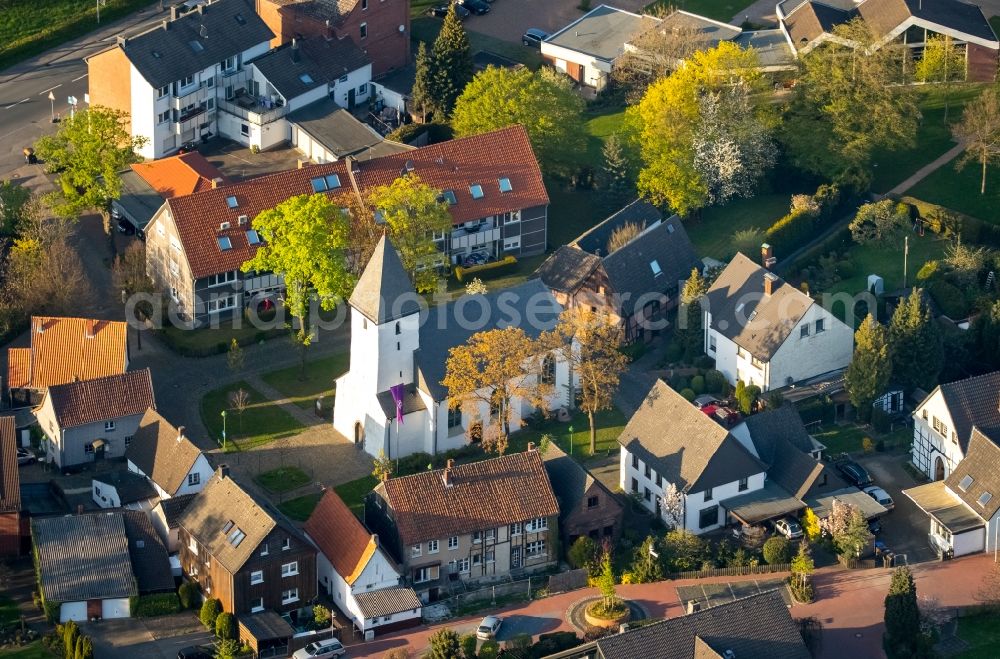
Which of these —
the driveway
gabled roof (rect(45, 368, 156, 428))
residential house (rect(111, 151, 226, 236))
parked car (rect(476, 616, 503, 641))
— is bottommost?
the driveway

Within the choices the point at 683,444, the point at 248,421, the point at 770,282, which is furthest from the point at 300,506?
the point at 770,282

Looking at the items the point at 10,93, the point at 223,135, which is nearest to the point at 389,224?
the point at 223,135

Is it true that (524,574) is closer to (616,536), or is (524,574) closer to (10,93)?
(616,536)

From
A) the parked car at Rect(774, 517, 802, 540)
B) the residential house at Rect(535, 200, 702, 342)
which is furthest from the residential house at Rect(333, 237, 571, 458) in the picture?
the parked car at Rect(774, 517, 802, 540)

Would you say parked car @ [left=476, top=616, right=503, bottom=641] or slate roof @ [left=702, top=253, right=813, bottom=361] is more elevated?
slate roof @ [left=702, top=253, right=813, bottom=361]

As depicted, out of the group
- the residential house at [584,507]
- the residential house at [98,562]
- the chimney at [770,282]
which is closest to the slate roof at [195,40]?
the residential house at [98,562]

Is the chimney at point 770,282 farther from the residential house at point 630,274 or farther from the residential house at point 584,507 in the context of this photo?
the residential house at point 584,507

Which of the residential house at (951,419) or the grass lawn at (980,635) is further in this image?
the residential house at (951,419)

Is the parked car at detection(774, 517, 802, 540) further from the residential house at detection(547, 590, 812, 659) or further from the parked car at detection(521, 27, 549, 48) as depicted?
the parked car at detection(521, 27, 549, 48)

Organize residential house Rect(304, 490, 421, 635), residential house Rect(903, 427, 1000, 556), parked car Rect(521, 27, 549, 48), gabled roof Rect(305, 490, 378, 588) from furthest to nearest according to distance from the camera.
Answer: parked car Rect(521, 27, 549, 48), residential house Rect(903, 427, 1000, 556), gabled roof Rect(305, 490, 378, 588), residential house Rect(304, 490, 421, 635)
